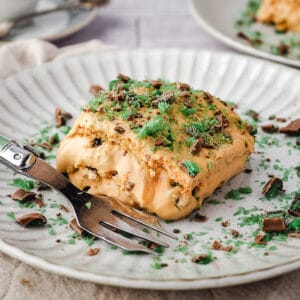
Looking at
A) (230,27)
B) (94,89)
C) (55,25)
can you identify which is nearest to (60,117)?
(94,89)

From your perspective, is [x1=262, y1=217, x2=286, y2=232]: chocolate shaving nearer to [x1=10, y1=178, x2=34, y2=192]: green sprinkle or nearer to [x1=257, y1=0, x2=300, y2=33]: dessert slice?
[x1=10, y1=178, x2=34, y2=192]: green sprinkle

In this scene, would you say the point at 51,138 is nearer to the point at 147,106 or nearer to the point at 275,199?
the point at 147,106

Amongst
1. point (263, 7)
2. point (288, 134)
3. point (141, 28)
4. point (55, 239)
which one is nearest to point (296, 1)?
point (263, 7)

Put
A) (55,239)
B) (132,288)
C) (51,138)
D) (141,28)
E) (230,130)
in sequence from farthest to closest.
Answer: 1. (141,28)
2. (51,138)
3. (230,130)
4. (55,239)
5. (132,288)

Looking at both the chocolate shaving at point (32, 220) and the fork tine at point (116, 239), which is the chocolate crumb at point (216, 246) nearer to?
the fork tine at point (116, 239)

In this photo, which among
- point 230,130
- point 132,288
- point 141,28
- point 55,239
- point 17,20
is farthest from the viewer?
point 141,28

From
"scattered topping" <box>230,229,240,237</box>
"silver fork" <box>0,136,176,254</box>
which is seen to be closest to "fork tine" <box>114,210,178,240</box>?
"silver fork" <box>0,136,176,254</box>

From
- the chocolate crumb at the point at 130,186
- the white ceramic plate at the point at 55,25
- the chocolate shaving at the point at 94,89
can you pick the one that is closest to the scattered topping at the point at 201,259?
the chocolate crumb at the point at 130,186

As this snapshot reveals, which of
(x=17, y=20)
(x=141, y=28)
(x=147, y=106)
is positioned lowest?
(x=141, y=28)
